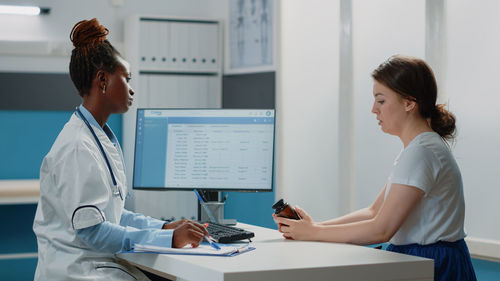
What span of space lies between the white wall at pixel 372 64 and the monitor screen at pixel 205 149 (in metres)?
0.75

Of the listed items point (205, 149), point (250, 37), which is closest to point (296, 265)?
point (205, 149)

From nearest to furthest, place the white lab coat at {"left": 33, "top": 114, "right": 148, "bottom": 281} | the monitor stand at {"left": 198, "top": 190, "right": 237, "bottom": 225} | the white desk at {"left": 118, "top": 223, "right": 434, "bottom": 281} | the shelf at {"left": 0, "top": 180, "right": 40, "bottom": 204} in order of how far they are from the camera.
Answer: the white desk at {"left": 118, "top": 223, "right": 434, "bottom": 281} < the white lab coat at {"left": 33, "top": 114, "right": 148, "bottom": 281} < the monitor stand at {"left": 198, "top": 190, "right": 237, "bottom": 225} < the shelf at {"left": 0, "top": 180, "right": 40, "bottom": 204}

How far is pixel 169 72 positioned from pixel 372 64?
4.70 feet

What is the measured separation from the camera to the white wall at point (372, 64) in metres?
2.81

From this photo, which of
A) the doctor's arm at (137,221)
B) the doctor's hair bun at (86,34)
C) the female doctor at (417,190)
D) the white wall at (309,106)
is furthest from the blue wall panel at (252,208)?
the doctor's hair bun at (86,34)

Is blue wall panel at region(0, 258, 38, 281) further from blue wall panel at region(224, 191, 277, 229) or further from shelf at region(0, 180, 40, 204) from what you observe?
blue wall panel at region(224, 191, 277, 229)

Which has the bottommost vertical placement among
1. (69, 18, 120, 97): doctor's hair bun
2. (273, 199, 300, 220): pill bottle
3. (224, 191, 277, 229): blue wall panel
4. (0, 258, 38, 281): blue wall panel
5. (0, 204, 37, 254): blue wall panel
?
(0, 258, 38, 281): blue wall panel

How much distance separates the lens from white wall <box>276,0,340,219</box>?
323 cm

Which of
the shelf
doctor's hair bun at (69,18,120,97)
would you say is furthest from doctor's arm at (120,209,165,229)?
the shelf

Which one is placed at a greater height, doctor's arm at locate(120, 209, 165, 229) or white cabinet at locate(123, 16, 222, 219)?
white cabinet at locate(123, 16, 222, 219)

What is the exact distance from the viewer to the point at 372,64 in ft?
9.77

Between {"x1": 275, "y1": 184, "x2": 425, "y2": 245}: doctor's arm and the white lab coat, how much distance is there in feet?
1.77

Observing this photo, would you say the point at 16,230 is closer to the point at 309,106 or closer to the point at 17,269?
the point at 17,269

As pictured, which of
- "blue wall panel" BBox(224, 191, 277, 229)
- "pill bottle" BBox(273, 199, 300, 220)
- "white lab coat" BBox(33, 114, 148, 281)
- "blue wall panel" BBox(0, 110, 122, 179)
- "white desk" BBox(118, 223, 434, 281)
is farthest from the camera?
"blue wall panel" BBox(0, 110, 122, 179)
